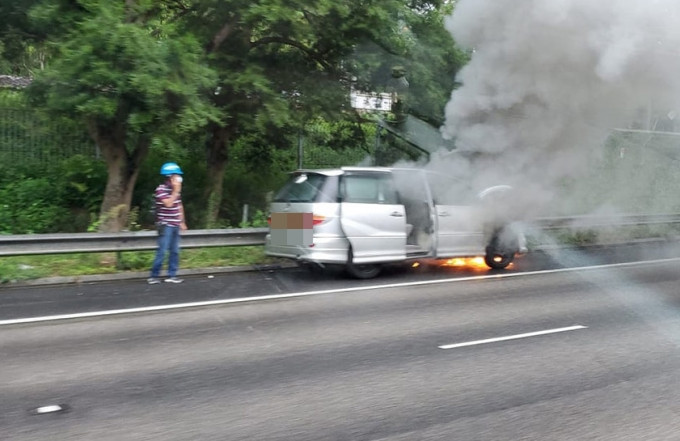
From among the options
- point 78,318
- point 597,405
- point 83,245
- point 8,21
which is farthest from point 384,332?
point 8,21

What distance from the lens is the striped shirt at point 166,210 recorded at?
9352 millimetres

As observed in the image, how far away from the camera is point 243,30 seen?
440 inches

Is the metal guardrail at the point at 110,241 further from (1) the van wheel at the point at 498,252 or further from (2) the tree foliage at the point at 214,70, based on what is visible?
(1) the van wheel at the point at 498,252

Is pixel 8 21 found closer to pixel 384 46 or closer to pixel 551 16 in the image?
pixel 384 46

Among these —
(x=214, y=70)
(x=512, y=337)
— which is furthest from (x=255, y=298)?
(x=214, y=70)

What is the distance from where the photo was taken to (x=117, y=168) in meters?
→ 11.3

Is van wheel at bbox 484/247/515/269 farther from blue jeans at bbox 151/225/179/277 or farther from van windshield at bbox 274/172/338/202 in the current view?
blue jeans at bbox 151/225/179/277

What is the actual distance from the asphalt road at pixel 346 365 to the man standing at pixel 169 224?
36cm

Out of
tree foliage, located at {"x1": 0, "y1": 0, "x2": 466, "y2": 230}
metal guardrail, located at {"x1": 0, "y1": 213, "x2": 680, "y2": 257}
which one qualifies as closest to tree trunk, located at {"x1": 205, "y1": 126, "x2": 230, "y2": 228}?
tree foliage, located at {"x1": 0, "y1": 0, "x2": 466, "y2": 230}

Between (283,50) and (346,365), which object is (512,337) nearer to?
(346,365)

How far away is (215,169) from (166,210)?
391 centimetres

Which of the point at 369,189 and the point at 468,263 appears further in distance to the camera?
the point at 468,263

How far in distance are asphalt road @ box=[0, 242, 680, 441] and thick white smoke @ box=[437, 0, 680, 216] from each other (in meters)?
2.60

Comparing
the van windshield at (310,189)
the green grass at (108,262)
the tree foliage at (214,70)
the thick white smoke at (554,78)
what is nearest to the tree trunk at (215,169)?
the tree foliage at (214,70)
